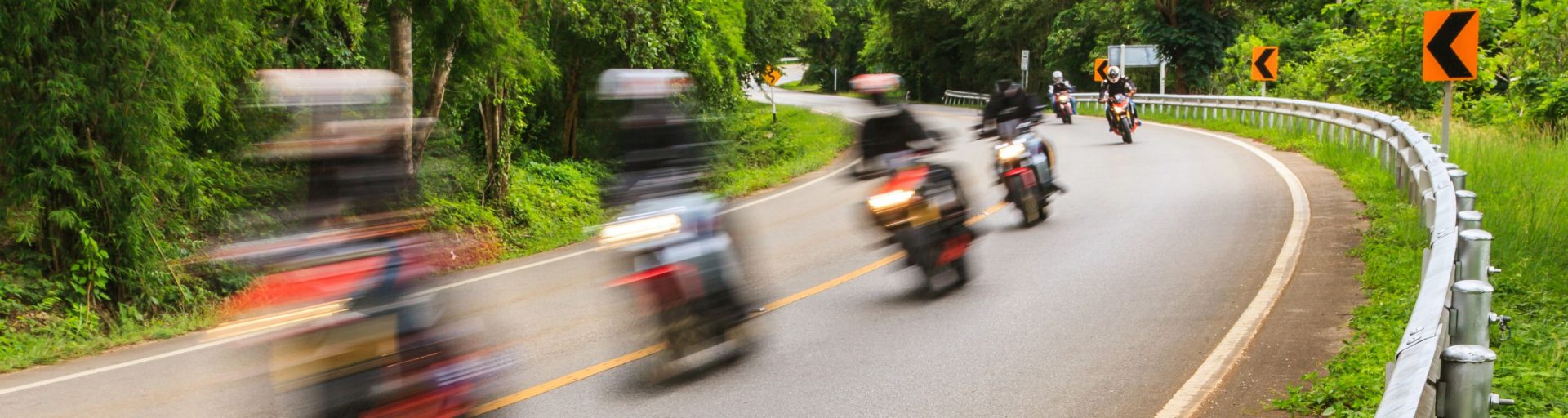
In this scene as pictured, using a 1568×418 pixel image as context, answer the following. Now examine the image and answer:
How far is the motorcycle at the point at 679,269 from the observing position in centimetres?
666

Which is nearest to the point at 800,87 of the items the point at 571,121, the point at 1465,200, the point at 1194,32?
the point at 1194,32

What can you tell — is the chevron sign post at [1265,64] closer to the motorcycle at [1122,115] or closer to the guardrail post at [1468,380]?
the motorcycle at [1122,115]

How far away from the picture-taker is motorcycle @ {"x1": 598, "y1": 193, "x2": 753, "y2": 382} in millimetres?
6656

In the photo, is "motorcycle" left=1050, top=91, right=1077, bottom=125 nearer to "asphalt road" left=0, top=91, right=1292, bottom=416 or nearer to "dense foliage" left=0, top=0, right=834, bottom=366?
"dense foliage" left=0, top=0, right=834, bottom=366

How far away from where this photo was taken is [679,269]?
6.74m

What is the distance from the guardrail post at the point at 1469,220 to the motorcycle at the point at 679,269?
13.3 feet

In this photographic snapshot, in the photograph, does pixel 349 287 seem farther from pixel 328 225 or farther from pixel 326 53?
pixel 326 53

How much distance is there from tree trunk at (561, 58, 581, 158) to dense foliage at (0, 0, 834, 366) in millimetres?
5975

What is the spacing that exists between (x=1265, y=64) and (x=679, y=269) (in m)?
26.3

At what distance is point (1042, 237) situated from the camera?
1189 cm

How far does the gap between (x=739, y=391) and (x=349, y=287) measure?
2348 millimetres

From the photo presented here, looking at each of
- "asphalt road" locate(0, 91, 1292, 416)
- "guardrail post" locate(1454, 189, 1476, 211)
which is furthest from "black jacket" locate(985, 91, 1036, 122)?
"guardrail post" locate(1454, 189, 1476, 211)

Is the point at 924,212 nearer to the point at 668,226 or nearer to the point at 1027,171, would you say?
the point at 668,226

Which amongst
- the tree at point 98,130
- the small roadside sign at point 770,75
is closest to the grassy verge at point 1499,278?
the tree at point 98,130
